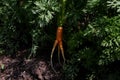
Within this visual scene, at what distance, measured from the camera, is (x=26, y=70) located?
13.8 feet

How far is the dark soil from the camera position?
4082 mm

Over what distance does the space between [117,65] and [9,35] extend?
170cm

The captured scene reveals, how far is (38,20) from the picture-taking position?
405 cm

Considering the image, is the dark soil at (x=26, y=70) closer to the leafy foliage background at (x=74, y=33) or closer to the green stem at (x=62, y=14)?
the leafy foliage background at (x=74, y=33)

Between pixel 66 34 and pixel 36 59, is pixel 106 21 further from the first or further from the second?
pixel 36 59

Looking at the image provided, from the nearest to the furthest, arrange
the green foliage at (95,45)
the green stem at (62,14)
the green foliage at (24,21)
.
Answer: the green foliage at (95,45) < the green stem at (62,14) < the green foliage at (24,21)

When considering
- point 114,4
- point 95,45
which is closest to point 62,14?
point 95,45

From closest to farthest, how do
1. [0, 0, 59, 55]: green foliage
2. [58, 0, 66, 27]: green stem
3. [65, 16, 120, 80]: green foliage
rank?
[65, 16, 120, 80]: green foliage
[58, 0, 66, 27]: green stem
[0, 0, 59, 55]: green foliage

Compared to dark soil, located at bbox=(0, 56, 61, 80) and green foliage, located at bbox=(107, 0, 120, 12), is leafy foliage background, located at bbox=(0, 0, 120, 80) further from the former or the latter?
dark soil, located at bbox=(0, 56, 61, 80)

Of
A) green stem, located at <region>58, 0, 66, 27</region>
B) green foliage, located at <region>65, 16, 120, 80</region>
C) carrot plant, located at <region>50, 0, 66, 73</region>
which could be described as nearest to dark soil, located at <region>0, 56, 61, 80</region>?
carrot plant, located at <region>50, 0, 66, 73</region>

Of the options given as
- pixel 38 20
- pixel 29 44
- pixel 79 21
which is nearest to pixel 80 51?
pixel 79 21

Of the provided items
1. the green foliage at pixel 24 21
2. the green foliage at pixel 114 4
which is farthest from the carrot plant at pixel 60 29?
the green foliage at pixel 114 4

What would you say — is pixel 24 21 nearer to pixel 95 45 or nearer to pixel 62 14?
pixel 62 14

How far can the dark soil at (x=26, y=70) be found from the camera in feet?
13.4
